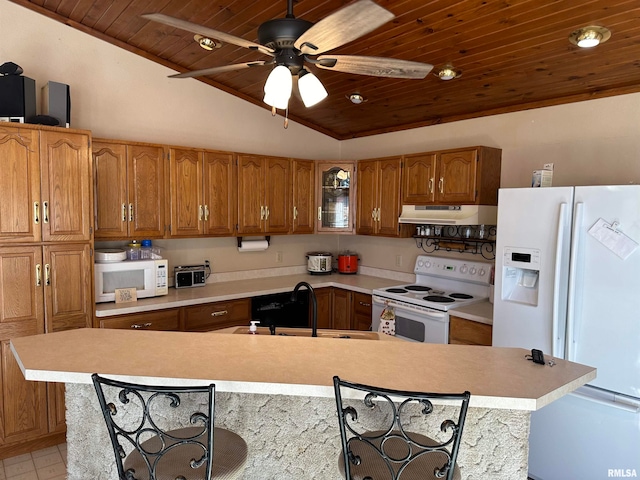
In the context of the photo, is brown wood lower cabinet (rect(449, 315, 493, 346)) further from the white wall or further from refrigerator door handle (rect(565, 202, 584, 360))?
the white wall

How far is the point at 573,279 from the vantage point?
8.05 ft

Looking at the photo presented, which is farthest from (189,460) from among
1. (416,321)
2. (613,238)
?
(416,321)

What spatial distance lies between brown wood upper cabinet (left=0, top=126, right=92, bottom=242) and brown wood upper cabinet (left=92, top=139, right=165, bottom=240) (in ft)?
0.90

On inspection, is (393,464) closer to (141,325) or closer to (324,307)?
(141,325)

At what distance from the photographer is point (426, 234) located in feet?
13.6

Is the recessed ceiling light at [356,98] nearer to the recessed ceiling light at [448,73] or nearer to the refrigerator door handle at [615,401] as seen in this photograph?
the recessed ceiling light at [448,73]

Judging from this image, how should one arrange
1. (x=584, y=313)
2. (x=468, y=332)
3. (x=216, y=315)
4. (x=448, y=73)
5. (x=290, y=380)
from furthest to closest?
1. (x=216, y=315)
2. (x=468, y=332)
3. (x=448, y=73)
4. (x=584, y=313)
5. (x=290, y=380)

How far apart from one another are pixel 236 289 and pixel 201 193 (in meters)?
0.94

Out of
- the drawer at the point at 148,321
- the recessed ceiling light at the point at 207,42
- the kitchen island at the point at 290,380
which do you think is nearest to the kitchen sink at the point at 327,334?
the kitchen island at the point at 290,380

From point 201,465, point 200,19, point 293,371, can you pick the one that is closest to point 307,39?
point 293,371

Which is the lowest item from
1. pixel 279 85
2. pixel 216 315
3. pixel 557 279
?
pixel 216 315

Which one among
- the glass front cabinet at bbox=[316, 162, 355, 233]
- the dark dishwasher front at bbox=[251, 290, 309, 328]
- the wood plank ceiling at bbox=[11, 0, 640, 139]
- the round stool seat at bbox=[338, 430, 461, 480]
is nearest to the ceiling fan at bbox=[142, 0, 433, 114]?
the wood plank ceiling at bbox=[11, 0, 640, 139]

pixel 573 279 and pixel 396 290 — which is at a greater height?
pixel 573 279

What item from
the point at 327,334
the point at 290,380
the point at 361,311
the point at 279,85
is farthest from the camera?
the point at 361,311
